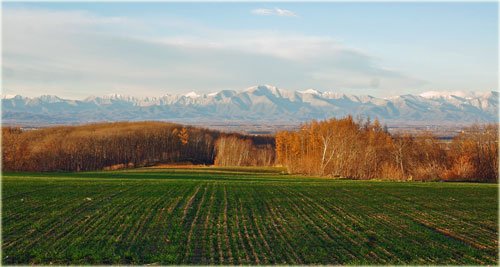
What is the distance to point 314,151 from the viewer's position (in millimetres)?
81312

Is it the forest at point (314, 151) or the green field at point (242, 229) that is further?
the forest at point (314, 151)

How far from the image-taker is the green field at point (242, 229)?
54.0 feet

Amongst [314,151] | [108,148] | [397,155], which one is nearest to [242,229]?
[397,155]

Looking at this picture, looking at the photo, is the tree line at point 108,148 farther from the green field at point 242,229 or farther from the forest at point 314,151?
the green field at point 242,229

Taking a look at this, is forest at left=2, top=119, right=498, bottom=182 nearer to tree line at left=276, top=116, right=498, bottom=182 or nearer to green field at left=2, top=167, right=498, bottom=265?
tree line at left=276, top=116, right=498, bottom=182

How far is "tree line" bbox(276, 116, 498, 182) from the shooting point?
Result: 66062 mm

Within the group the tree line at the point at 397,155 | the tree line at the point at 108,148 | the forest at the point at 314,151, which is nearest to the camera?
the tree line at the point at 397,155

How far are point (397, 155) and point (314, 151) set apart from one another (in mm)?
14549

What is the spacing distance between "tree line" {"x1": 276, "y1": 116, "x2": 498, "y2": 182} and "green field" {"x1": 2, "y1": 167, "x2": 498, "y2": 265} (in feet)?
105

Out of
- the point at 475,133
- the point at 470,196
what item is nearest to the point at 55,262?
the point at 470,196

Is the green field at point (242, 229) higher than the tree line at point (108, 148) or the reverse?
higher

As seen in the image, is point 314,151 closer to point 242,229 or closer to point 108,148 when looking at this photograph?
point 108,148

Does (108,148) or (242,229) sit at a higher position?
(242,229)

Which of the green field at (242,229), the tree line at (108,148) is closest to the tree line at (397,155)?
the green field at (242,229)
